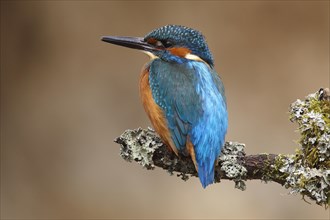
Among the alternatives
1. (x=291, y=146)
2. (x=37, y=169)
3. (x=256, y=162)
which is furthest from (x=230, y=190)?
(x=256, y=162)

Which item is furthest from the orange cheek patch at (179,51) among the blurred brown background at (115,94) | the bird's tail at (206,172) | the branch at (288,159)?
the blurred brown background at (115,94)

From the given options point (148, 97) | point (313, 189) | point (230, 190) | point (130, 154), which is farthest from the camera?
point (230, 190)

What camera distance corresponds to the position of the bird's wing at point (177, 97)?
1930mm

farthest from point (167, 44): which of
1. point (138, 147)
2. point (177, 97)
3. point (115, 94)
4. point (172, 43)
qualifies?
point (115, 94)

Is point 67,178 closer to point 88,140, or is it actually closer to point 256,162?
point 88,140

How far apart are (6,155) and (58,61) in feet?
1.63

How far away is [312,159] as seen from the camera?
1.69 metres

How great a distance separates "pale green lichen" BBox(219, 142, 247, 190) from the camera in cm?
177

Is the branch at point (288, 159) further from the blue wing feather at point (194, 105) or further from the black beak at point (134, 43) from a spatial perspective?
the black beak at point (134, 43)

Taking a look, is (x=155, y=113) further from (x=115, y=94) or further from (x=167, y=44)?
(x=115, y=94)

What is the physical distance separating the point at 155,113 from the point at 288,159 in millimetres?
446

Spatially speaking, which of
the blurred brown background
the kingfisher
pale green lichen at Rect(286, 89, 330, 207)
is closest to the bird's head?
the kingfisher

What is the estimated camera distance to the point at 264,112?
3.21 m

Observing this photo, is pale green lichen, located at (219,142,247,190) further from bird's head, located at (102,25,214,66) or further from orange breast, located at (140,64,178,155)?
bird's head, located at (102,25,214,66)
